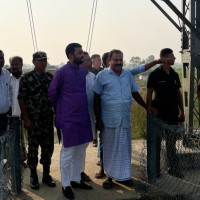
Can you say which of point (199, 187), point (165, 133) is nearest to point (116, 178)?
point (165, 133)

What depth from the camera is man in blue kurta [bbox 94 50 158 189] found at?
13.3 feet

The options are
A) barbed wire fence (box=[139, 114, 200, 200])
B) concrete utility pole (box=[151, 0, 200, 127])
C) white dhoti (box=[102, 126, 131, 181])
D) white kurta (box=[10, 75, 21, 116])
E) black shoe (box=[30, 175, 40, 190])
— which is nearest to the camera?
barbed wire fence (box=[139, 114, 200, 200])

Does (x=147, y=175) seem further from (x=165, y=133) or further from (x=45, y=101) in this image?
(x=45, y=101)

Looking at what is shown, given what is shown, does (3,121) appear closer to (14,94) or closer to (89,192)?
(14,94)

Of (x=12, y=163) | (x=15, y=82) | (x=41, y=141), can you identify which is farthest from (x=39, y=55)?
(x=12, y=163)

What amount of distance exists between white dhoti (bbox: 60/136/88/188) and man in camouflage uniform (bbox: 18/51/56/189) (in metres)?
0.39

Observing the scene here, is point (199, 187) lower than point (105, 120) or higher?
lower

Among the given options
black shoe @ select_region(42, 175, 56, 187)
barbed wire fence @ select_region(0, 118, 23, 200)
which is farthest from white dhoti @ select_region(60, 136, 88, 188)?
barbed wire fence @ select_region(0, 118, 23, 200)

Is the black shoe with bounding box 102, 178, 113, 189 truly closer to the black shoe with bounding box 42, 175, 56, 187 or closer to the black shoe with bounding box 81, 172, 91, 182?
A: the black shoe with bounding box 81, 172, 91, 182

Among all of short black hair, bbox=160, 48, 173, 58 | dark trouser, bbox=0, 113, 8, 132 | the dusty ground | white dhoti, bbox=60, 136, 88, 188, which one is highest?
short black hair, bbox=160, 48, 173, 58

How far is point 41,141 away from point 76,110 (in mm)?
733

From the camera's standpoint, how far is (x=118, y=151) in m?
4.18

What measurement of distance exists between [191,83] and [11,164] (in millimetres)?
3584

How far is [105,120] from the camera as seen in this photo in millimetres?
4160
